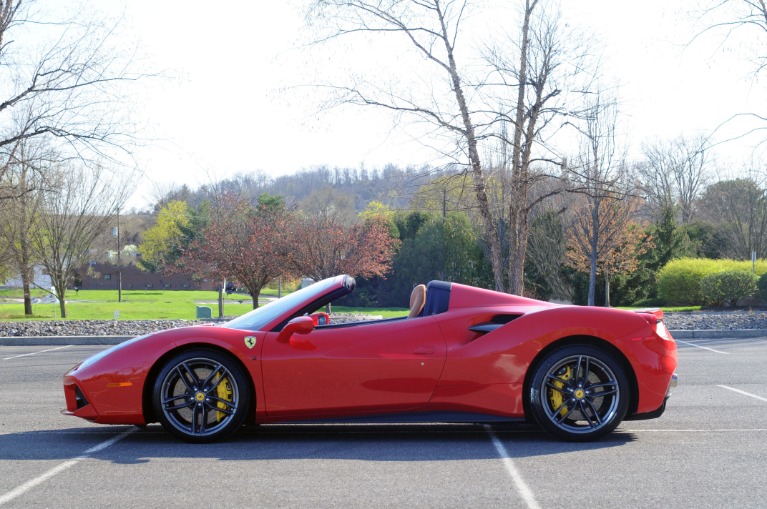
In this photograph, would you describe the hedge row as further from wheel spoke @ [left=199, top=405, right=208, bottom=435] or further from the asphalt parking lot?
wheel spoke @ [left=199, top=405, right=208, bottom=435]

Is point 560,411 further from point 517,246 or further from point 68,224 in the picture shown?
point 68,224

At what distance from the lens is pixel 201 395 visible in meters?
5.67

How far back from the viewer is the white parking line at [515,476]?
4203mm

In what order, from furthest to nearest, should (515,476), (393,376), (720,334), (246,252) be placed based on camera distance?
(246,252), (720,334), (393,376), (515,476)

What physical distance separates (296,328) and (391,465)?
120 cm

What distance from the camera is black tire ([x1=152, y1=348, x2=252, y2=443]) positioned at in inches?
223

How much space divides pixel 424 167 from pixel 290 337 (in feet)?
38.8

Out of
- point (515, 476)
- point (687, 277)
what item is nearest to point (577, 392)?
point (515, 476)

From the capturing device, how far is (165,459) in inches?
207

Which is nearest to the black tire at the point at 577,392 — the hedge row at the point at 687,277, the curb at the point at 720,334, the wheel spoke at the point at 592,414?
the wheel spoke at the point at 592,414

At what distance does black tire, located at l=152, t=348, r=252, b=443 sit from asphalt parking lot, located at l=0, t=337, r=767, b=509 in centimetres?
14

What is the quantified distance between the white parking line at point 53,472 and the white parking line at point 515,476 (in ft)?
8.93

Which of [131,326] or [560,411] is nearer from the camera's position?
[560,411]

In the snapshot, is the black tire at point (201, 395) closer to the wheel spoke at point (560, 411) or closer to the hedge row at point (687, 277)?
the wheel spoke at point (560, 411)
